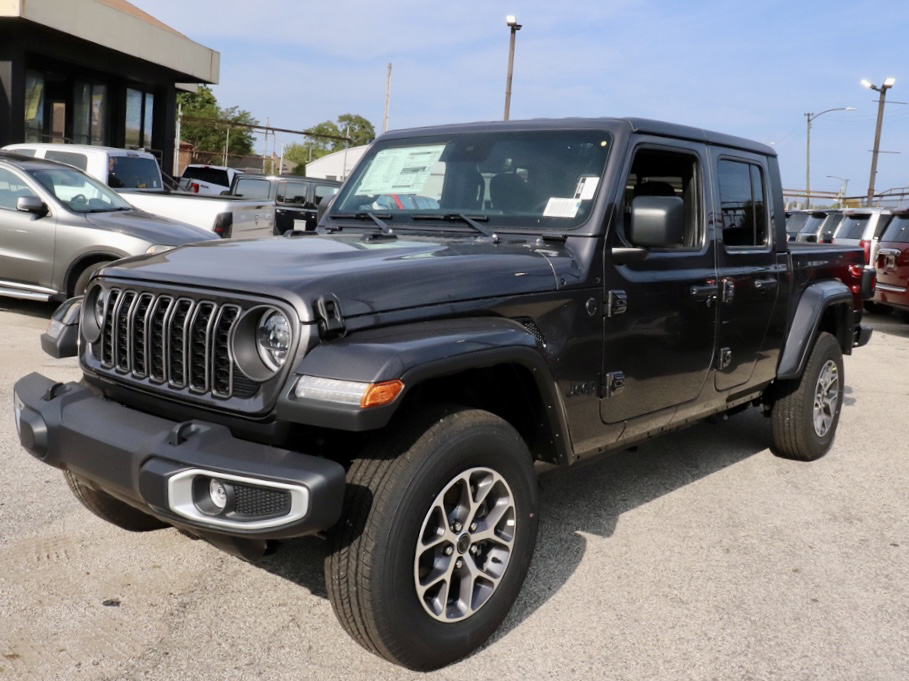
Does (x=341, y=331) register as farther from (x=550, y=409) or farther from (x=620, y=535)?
(x=620, y=535)

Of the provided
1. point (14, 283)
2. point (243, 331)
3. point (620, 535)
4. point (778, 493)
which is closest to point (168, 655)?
point (243, 331)

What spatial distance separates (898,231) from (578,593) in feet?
38.7

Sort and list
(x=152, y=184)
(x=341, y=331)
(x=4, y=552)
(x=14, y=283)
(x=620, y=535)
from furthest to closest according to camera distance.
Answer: (x=152, y=184), (x=14, y=283), (x=620, y=535), (x=4, y=552), (x=341, y=331)

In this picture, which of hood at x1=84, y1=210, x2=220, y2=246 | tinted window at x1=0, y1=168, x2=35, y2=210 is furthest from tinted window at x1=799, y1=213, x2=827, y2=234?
tinted window at x1=0, y1=168, x2=35, y2=210

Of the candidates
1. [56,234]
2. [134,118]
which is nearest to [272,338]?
[56,234]

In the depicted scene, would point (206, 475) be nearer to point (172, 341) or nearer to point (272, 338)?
point (272, 338)

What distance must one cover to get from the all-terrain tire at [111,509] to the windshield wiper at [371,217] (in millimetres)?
1606

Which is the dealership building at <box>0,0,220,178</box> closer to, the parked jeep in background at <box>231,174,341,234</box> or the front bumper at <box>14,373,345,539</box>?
the parked jeep in background at <box>231,174,341,234</box>

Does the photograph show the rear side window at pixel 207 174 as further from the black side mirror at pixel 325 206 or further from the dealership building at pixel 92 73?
the black side mirror at pixel 325 206

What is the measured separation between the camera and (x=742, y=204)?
4.90 meters

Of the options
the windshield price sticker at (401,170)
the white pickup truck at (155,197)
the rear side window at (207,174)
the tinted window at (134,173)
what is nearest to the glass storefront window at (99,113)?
the rear side window at (207,174)

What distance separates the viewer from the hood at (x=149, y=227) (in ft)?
29.9

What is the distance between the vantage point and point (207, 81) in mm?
25516

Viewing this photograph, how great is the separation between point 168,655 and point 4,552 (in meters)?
1.15
